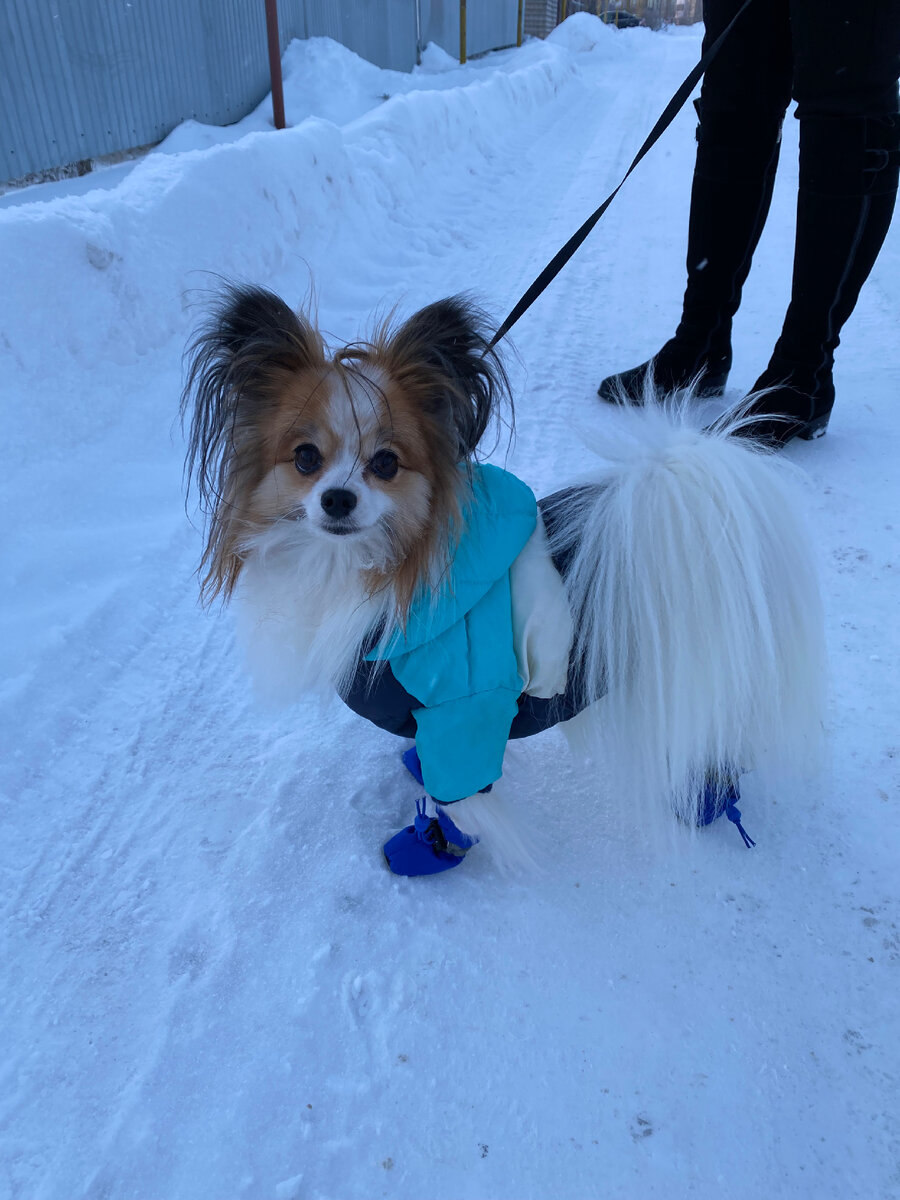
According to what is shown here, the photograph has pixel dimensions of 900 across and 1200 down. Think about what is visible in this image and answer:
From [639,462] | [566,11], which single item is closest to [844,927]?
[639,462]

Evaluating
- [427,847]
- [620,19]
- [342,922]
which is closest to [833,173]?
[427,847]

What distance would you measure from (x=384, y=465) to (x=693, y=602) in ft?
2.20

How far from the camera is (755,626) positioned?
1.49m

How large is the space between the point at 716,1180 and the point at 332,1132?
0.62 m

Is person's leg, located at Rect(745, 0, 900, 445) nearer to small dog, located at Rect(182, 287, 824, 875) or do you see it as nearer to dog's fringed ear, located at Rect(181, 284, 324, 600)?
small dog, located at Rect(182, 287, 824, 875)

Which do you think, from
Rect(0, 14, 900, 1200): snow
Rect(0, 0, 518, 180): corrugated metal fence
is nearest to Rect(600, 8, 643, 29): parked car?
Rect(0, 0, 518, 180): corrugated metal fence

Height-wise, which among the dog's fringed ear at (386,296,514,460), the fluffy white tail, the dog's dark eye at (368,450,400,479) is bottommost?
the fluffy white tail

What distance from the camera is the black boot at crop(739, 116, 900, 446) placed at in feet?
8.63

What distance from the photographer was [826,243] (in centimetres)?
276

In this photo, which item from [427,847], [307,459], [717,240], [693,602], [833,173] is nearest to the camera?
[693,602]

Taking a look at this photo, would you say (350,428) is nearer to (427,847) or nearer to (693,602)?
(693,602)

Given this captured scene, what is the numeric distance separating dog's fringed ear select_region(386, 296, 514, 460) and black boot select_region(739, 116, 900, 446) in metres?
1.30

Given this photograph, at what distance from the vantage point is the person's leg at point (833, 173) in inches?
96.8

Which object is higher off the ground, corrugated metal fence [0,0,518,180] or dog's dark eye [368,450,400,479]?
corrugated metal fence [0,0,518,180]
